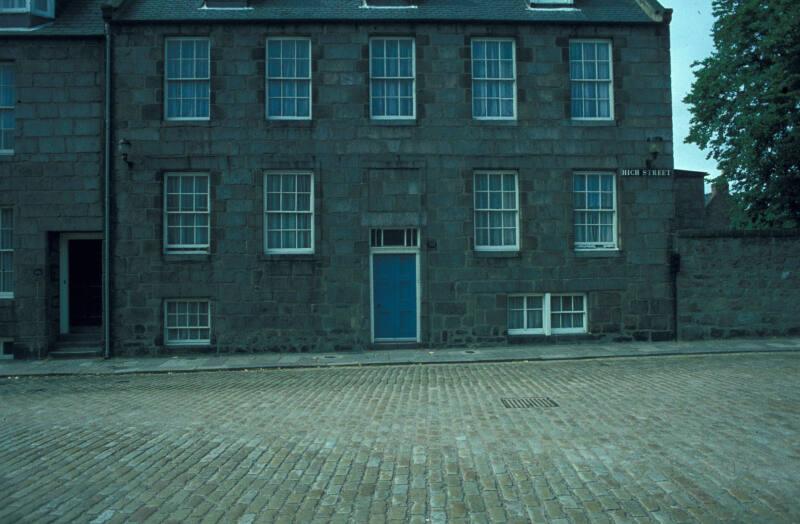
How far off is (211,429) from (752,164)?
18793 mm

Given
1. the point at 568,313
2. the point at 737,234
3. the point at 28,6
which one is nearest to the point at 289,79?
the point at 28,6

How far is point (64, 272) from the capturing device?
16875mm

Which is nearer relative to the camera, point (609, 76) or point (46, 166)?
point (46, 166)

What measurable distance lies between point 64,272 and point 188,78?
6.17 m

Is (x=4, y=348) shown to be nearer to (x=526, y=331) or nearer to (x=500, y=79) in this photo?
(x=526, y=331)

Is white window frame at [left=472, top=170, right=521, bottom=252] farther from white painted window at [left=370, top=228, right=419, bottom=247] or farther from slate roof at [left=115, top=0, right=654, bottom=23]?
slate roof at [left=115, top=0, right=654, bottom=23]

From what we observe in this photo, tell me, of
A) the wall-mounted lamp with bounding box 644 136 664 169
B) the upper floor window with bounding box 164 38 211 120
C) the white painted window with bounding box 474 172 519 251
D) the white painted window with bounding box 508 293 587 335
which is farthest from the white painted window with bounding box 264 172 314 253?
the wall-mounted lamp with bounding box 644 136 664 169

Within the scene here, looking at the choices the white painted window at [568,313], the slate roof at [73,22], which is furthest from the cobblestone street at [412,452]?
the slate roof at [73,22]

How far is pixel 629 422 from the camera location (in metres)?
7.82

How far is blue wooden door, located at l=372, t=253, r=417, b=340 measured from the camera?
16734mm

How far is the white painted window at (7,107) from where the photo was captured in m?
16.6

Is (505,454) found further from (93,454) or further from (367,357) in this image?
(367,357)

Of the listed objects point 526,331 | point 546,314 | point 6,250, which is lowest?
point 526,331

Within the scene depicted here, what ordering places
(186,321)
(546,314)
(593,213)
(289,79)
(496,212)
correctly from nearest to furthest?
(186,321) → (289,79) → (546,314) → (496,212) → (593,213)
